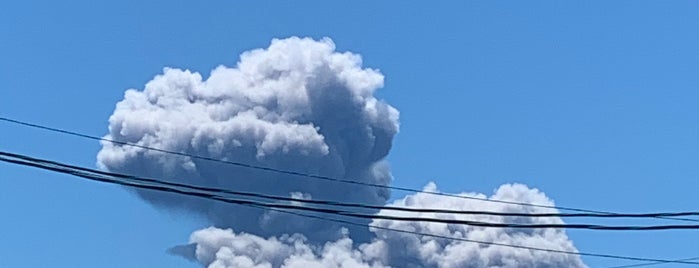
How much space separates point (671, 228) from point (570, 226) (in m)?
2.11

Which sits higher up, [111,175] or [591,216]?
[591,216]

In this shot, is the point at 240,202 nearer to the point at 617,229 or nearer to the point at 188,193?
the point at 188,193

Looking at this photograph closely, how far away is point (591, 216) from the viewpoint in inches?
1206

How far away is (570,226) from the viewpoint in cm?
3000

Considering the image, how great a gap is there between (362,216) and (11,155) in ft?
27.2

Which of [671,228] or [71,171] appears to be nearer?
[71,171]

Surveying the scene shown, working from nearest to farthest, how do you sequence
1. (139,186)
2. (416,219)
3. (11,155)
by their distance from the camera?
(11,155) → (139,186) → (416,219)

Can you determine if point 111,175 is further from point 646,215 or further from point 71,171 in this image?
point 646,215

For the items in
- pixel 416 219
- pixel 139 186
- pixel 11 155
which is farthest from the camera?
pixel 416 219

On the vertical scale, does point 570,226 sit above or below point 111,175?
above

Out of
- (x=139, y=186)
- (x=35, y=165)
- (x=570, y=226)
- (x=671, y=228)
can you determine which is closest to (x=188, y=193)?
(x=139, y=186)

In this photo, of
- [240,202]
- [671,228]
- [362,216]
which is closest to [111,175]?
[240,202]

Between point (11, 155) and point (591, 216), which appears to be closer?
point (11, 155)

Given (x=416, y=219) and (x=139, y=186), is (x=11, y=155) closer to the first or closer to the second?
(x=139, y=186)
